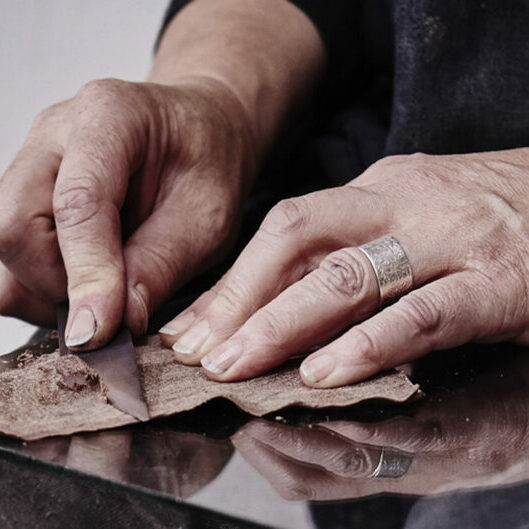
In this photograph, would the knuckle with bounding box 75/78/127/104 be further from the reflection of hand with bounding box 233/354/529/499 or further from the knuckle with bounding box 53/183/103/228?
the reflection of hand with bounding box 233/354/529/499

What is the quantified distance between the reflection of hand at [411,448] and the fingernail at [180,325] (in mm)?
182

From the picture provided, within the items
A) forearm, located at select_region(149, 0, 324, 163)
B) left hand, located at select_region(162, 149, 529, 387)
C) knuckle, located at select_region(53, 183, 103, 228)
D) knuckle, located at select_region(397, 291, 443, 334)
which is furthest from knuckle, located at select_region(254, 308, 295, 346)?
forearm, located at select_region(149, 0, 324, 163)

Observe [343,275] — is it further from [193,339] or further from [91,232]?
[91,232]

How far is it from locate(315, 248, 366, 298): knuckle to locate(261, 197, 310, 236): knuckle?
5 cm

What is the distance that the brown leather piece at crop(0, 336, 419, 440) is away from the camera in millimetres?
569

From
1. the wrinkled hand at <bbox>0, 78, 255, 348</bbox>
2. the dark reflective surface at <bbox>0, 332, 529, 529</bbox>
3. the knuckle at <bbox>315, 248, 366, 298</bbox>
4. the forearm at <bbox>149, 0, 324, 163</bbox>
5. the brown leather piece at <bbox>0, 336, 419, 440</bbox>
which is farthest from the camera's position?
the forearm at <bbox>149, 0, 324, 163</bbox>

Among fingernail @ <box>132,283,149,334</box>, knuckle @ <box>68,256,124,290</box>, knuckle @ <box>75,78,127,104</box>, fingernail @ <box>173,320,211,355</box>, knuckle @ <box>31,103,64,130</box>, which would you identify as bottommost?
fingernail @ <box>132,283,149,334</box>

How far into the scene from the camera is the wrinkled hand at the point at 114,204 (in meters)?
0.78

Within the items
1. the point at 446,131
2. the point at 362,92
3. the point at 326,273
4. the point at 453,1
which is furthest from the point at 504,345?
the point at 362,92

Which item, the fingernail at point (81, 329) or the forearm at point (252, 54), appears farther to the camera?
the forearm at point (252, 54)

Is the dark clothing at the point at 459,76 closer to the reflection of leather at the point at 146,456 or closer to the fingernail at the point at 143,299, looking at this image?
the fingernail at the point at 143,299

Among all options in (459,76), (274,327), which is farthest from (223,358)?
(459,76)

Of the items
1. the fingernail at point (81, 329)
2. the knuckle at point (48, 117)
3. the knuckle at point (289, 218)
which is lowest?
the fingernail at point (81, 329)

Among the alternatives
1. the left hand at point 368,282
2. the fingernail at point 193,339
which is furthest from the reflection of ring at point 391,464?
the fingernail at point 193,339
